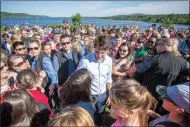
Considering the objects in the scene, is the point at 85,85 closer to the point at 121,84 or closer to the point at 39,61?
the point at 121,84

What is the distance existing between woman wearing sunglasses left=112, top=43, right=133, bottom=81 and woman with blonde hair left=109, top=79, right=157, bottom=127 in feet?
5.80

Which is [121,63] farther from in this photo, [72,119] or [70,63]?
[72,119]

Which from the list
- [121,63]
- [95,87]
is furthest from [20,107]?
[121,63]

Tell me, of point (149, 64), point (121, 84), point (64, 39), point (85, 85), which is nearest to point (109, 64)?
point (149, 64)

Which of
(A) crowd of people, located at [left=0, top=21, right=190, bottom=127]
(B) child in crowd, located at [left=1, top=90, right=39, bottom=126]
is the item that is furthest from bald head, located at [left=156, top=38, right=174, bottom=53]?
(B) child in crowd, located at [left=1, top=90, right=39, bottom=126]

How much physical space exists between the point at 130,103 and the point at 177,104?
425mm

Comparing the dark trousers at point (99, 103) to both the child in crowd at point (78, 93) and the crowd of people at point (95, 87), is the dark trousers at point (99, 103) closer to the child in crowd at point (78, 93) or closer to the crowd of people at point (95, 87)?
the crowd of people at point (95, 87)

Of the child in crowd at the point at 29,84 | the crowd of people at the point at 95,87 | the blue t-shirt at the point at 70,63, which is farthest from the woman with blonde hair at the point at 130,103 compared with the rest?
the blue t-shirt at the point at 70,63

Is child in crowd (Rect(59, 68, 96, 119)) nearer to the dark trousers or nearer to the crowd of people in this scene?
the crowd of people

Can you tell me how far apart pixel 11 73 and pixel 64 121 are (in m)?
1.65

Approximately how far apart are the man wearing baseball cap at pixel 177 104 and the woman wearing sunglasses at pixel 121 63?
1902mm

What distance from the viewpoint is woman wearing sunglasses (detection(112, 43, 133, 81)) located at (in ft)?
12.2

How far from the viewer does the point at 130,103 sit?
72.1 inches

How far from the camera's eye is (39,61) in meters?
3.71
